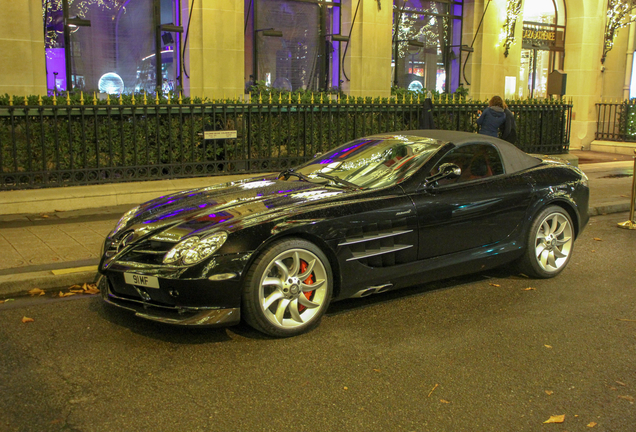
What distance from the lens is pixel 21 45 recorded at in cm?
1198

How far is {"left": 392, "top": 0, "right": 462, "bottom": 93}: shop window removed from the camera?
1884 centimetres

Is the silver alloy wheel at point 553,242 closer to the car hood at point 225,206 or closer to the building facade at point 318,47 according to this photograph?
the car hood at point 225,206

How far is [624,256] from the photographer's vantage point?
25.5ft

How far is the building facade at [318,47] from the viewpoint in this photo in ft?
45.6

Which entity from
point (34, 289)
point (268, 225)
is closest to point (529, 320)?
A: point (268, 225)

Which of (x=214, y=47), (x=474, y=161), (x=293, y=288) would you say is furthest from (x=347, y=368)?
(x=214, y=47)

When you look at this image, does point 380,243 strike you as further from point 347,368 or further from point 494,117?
point 494,117

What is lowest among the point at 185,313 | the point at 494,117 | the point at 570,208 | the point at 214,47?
the point at 185,313

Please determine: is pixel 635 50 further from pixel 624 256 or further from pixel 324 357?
pixel 324 357

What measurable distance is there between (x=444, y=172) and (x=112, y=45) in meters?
11.0

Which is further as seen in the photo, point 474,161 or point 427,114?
point 427,114

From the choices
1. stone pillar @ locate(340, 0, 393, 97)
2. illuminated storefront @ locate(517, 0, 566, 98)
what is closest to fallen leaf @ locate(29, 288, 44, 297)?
stone pillar @ locate(340, 0, 393, 97)

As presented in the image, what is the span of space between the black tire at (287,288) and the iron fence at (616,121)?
62.5 feet

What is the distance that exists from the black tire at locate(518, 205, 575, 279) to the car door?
0.30m
